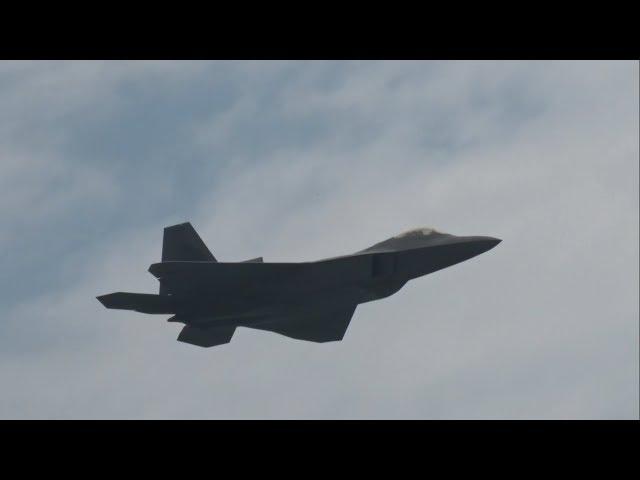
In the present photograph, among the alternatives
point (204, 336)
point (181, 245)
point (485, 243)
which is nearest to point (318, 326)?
point (204, 336)

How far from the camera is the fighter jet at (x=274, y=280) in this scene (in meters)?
32.7

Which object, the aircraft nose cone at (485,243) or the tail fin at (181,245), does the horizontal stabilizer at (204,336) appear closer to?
the tail fin at (181,245)

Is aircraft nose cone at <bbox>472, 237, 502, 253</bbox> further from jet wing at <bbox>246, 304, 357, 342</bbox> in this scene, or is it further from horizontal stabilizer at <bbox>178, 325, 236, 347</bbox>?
horizontal stabilizer at <bbox>178, 325, 236, 347</bbox>

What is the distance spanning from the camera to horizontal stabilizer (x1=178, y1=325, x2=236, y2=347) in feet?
116

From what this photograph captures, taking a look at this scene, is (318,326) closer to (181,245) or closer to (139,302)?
(181,245)

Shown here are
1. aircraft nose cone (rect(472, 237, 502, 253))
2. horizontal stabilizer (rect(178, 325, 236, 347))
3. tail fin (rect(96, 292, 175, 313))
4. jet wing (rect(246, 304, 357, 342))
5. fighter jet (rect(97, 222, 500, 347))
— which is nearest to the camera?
tail fin (rect(96, 292, 175, 313))

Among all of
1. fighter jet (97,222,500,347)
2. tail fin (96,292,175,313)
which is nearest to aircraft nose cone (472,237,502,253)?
fighter jet (97,222,500,347)

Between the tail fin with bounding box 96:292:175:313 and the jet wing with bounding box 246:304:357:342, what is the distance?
3.71 m

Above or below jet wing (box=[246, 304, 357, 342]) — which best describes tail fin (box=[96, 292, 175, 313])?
above

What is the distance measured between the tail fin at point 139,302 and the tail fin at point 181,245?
1796 mm

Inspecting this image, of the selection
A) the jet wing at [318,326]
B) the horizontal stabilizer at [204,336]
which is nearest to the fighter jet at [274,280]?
the jet wing at [318,326]
